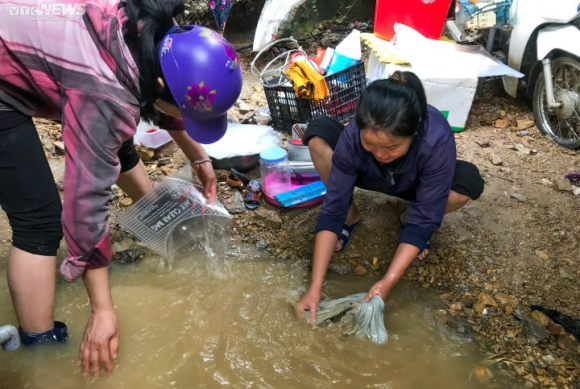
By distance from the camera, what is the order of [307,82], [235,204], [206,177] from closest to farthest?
[206,177] → [235,204] → [307,82]

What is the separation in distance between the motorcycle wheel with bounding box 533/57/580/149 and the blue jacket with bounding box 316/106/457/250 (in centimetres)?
154

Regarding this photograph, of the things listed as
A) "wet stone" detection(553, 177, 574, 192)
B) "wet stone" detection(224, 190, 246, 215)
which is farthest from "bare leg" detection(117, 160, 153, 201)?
"wet stone" detection(553, 177, 574, 192)

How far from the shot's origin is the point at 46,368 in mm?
1667

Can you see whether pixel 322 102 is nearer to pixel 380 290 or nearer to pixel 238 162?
pixel 238 162

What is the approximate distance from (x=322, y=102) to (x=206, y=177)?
4.19ft

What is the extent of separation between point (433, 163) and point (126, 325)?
139 centimetres

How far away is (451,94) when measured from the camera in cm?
306

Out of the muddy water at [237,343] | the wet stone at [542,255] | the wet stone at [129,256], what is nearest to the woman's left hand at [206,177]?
the muddy water at [237,343]

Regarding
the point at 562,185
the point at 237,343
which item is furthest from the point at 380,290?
the point at 562,185

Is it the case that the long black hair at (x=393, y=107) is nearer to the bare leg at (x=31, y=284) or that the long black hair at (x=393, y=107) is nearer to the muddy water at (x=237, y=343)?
the muddy water at (x=237, y=343)

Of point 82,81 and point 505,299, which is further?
point 505,299

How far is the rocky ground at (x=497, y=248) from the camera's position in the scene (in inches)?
70.3

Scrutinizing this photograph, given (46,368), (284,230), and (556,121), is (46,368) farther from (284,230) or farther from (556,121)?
(556,121)

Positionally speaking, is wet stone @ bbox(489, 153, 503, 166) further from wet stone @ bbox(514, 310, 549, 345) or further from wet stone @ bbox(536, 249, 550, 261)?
wet stone @ bbox(514, 310, 549, 345)
